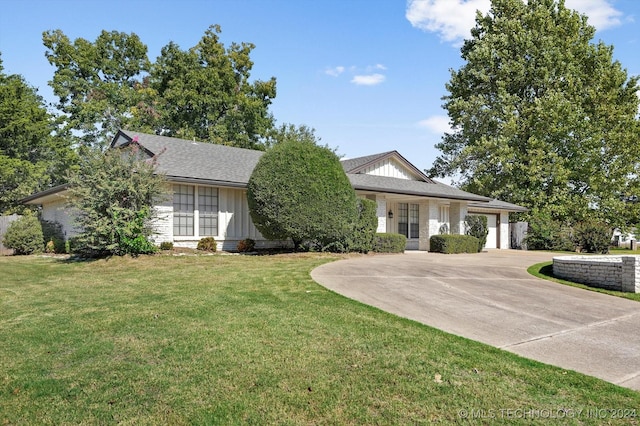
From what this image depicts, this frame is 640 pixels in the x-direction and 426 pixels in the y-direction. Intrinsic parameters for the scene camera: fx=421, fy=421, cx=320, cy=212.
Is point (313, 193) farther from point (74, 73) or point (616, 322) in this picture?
point (74, 73)

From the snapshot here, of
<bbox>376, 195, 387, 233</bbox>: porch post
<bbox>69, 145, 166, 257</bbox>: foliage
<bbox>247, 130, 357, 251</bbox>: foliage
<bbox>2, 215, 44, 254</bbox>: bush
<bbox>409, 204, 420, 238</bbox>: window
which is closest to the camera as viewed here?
<bbox>69, 145, 166, 257</bbox>: foliage

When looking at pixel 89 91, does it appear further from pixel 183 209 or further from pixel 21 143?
pixel 183 209

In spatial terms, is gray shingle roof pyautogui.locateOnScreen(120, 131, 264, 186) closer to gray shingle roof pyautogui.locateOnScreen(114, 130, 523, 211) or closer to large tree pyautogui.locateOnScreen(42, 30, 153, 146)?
gray shingle roof pyautogui.locateOnScreen(114, 130, 523, 211)

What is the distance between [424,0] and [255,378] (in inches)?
609

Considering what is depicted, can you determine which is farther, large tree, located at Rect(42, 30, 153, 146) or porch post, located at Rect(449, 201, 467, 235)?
large tree, located at Rect(42, 30, 153, 146)

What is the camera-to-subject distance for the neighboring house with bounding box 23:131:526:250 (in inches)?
634

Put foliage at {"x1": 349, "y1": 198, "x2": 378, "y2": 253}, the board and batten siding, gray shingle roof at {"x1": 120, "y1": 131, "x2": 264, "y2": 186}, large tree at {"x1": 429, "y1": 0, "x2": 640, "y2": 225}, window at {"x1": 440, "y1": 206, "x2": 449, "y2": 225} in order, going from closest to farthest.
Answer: gray shingle roof at {"x1": 120, "y1": 131, "x2": 264, "y2": 186} → foliage at {"x1": 349, "y1": 198, "x2": 378, "y2": 253} → the board and batten siding → window at {"x1": 440, "y1": 206, "x2": 449, "y2": 225} → large tree at {"x1": 429, "y1": 0, "x2": 640, "y2": 225}

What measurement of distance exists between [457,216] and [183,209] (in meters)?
14.6

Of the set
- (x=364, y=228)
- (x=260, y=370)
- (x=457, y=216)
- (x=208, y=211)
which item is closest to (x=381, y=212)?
(x=364, y=228)

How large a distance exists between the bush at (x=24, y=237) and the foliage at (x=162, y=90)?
15.8m

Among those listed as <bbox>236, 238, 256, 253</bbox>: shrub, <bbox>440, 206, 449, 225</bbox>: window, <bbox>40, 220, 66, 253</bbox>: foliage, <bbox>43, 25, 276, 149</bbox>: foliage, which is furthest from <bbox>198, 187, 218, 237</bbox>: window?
<bbox>43, 25, 276, 149</bbox>: foliage

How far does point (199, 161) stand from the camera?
59.7 feet

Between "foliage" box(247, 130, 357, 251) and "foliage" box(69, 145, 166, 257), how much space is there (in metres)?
3.51

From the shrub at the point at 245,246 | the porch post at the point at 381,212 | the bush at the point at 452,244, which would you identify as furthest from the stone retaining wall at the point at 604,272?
the shrub at the point at 245,246
